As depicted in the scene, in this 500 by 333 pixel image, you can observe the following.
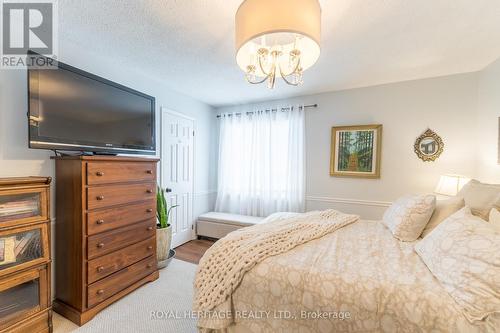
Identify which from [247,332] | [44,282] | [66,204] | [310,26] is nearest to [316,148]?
[310,26]

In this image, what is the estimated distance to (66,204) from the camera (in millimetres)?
1804

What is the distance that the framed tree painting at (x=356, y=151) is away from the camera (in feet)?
9.96

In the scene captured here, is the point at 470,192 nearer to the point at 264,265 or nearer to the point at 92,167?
the point at 264,265

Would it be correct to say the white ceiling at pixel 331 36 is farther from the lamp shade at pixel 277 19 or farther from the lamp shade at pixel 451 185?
the lamp shade at pixel 451 185

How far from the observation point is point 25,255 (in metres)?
1.55

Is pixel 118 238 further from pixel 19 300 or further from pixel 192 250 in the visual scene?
pixel 192 250

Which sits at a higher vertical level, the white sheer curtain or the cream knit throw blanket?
the white sheer curtain

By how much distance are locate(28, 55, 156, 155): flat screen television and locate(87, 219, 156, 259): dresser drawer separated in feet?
2.55

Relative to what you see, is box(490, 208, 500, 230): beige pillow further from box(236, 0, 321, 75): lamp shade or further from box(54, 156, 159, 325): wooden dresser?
box(54, 156, 159, 325): wooden dresser

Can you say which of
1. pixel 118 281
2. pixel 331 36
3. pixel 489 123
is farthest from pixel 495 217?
pixel 118 281

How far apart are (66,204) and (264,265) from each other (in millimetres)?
1742

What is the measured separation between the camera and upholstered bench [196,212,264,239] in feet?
11.3

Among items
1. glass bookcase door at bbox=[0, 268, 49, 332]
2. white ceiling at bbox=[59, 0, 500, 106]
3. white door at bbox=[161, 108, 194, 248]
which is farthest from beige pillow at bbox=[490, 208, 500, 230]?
white door at bbox=[161, 108, 194, 248]

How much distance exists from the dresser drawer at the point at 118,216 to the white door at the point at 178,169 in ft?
2.79
